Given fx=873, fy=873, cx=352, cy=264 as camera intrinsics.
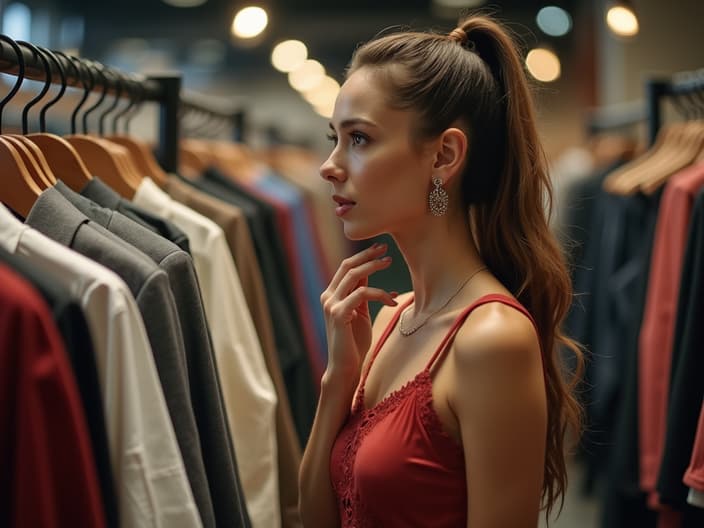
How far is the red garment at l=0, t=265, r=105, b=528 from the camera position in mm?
900

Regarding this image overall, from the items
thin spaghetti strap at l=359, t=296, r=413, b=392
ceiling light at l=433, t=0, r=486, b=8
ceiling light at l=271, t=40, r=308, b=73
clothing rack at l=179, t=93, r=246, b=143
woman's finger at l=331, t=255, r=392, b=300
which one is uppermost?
ceiling light at l=433, t=0, r=486, b=8

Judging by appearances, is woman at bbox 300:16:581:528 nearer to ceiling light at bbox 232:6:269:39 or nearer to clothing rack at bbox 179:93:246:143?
clothing rack at bbox 179:93:246:143

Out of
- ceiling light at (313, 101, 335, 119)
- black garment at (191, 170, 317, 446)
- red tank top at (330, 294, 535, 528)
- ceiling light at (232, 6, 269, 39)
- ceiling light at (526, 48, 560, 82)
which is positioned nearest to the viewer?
red tank top at (330, 294, 535, 528)

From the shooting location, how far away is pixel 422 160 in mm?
1502

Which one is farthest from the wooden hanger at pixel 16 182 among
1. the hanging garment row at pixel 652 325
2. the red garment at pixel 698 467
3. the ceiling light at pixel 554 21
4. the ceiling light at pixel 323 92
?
the ceiling light at pixel 323 92

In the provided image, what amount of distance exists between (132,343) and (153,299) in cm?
14

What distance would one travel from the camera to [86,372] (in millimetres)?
1102

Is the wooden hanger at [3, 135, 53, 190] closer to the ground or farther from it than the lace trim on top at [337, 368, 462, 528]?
farther from it

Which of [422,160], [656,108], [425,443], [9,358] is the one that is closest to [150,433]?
[9,358]

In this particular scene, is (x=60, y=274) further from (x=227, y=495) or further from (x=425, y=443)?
(x=425, y=443)

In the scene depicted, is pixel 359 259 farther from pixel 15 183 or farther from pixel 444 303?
pixel 15 183

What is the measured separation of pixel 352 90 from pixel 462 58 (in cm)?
20

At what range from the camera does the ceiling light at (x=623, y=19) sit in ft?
9.00

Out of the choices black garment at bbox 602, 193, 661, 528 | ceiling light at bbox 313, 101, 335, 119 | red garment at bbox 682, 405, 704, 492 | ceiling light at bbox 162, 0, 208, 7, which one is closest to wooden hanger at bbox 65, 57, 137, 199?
red garment at bbox 682, 405, 704, 492
